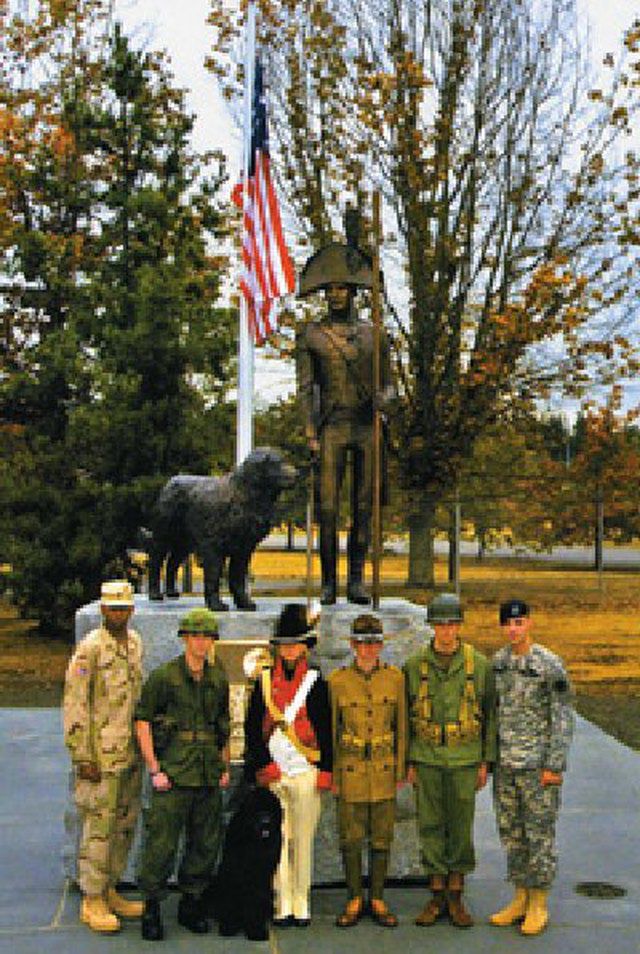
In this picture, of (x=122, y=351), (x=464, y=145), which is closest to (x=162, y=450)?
(x=122, y=351)

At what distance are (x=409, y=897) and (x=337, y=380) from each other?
2.89m

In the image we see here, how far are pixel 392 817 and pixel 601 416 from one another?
793 inches

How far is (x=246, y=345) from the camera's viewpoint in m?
A: 10.7

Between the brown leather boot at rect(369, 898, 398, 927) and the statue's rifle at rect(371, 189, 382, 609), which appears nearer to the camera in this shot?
the brown leather boot at rect(369, 898, 398, 927)

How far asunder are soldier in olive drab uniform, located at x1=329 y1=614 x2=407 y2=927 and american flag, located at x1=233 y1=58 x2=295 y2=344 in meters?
4.16

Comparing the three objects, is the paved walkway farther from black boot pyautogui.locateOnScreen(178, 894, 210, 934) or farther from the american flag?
the american flag

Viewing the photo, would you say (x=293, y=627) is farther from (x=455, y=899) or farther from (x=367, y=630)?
(x=455, y=899)

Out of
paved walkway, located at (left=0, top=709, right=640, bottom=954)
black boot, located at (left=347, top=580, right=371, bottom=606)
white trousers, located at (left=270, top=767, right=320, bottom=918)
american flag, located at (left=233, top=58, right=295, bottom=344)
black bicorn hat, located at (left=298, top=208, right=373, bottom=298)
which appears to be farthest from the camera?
american flag, located at (left=233, top=58, right=295, bottom=344)

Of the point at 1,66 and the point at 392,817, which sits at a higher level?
the point at 1,66

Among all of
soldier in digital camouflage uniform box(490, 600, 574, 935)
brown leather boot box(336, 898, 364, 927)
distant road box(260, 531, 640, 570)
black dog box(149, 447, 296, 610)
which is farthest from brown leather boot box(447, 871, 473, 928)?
distant road box(260, 531, 640, 570)

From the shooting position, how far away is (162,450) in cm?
1705

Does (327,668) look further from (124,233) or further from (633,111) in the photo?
(633,111)

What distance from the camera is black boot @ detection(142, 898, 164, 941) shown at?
235 inches

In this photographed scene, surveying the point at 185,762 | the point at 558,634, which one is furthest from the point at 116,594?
the point at 558,634
